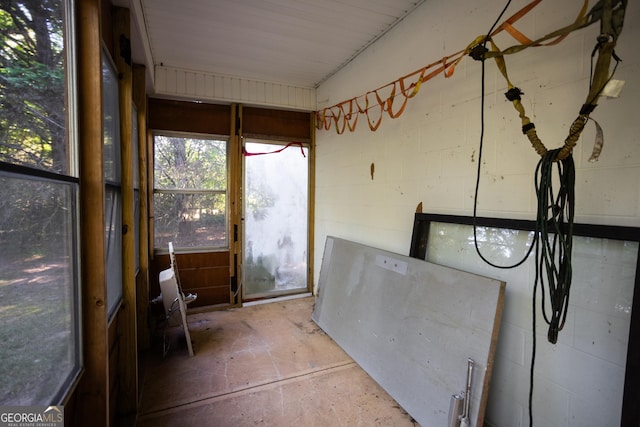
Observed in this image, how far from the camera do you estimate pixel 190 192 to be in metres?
3.50

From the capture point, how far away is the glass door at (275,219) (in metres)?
3.78

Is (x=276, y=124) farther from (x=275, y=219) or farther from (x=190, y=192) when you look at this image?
(x=190, y=192)

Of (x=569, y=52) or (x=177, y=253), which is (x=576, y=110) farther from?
(x=177, y=253)

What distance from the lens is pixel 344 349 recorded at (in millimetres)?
2631

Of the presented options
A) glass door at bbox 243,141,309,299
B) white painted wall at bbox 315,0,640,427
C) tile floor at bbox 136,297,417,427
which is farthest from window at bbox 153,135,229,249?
white painted wall at bbox 315,0,640,427

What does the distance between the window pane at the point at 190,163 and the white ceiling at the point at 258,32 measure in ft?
2.74

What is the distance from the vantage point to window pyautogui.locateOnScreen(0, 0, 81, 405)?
2.51 feet

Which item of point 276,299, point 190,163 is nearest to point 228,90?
point 190,163

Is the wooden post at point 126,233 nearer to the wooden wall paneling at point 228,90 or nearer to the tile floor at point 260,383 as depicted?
the tile floor at point 260,383

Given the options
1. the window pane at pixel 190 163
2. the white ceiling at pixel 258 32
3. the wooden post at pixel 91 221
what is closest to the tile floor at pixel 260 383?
the wooden post at pixel 91 221

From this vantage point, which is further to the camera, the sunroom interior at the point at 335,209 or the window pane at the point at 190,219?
the window pane at the point at 190,219

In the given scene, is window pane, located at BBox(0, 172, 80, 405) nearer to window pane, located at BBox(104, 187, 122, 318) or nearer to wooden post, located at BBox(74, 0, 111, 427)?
wooden post, located at BBox(74, 0, 111, 427)

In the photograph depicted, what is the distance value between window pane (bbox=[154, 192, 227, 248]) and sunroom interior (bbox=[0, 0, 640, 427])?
25 mm

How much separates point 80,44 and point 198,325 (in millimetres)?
2781
